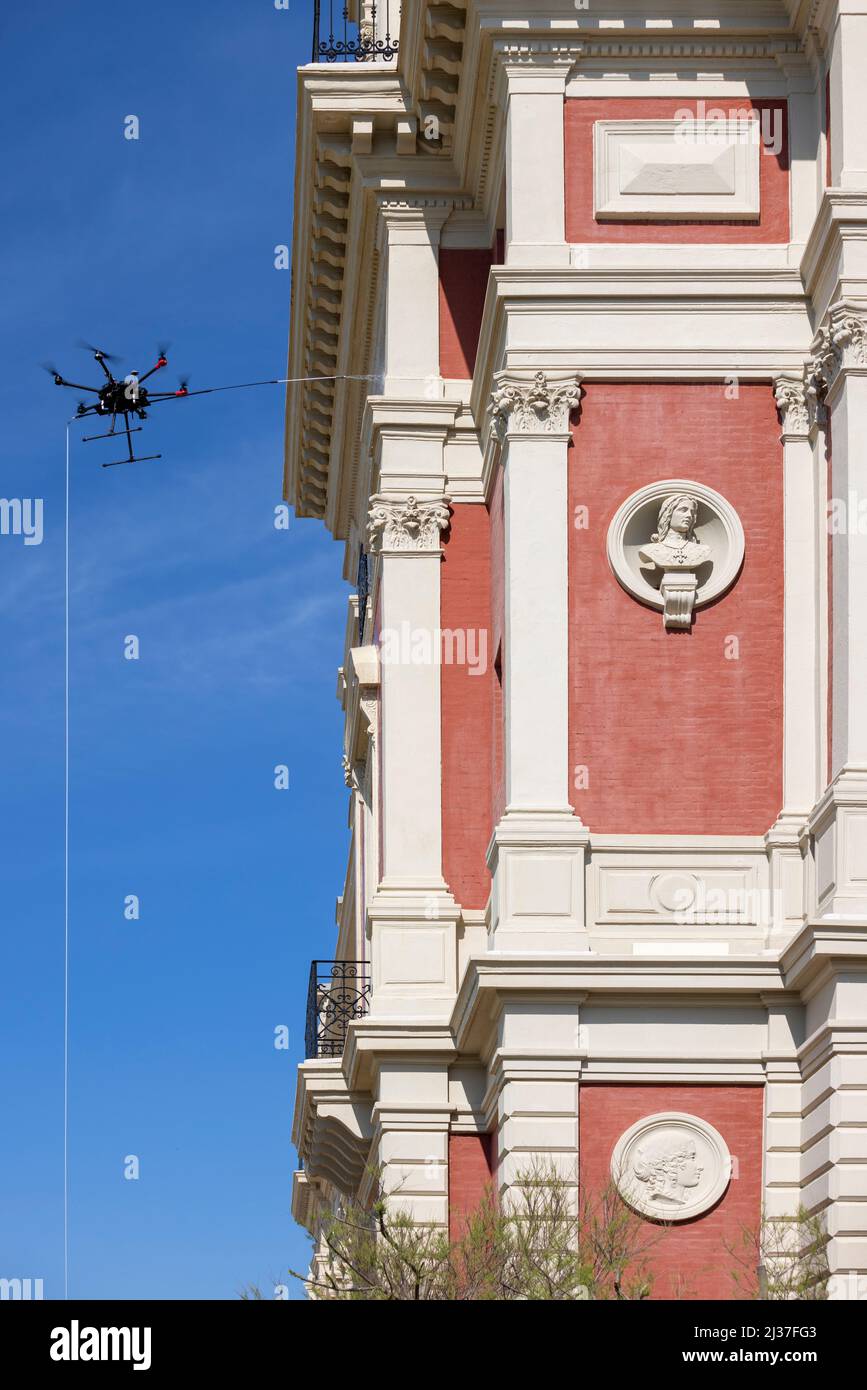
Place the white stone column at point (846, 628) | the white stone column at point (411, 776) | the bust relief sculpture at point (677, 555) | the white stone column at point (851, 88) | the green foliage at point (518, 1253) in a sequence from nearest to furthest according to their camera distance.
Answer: the green foliage at point (518, 1253)
the white stone column at point (846, 628)
the white stone column at point (851, 88)
the bust relief sculpture at point (677, 555)
the white stone column at point (411, 776)

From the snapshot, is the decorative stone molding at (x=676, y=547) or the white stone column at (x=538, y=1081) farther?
the decorative stone molding at (x=676, y=547)

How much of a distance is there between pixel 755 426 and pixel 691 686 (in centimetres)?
304

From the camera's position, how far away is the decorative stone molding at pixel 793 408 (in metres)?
33.5

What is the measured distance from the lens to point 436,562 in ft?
122

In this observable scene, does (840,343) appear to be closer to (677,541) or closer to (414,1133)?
(677,541)

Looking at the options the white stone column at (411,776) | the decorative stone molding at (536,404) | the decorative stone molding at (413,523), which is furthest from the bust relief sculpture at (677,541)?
the decorative stone molding at (413,523)

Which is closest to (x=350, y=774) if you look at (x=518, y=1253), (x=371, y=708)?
(x=371, y=708)

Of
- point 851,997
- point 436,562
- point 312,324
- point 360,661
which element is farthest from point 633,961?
point 312,324

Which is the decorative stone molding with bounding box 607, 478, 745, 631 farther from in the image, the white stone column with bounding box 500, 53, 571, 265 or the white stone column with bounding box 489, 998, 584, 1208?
the white stone column with bounding box 489, 998, 584, 1208

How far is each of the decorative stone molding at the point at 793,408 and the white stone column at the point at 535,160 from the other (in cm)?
287

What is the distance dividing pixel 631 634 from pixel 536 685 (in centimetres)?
126

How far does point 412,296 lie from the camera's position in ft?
124

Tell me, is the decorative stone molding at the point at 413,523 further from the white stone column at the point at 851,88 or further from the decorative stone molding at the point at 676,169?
the white stone column at the point at 851,88
